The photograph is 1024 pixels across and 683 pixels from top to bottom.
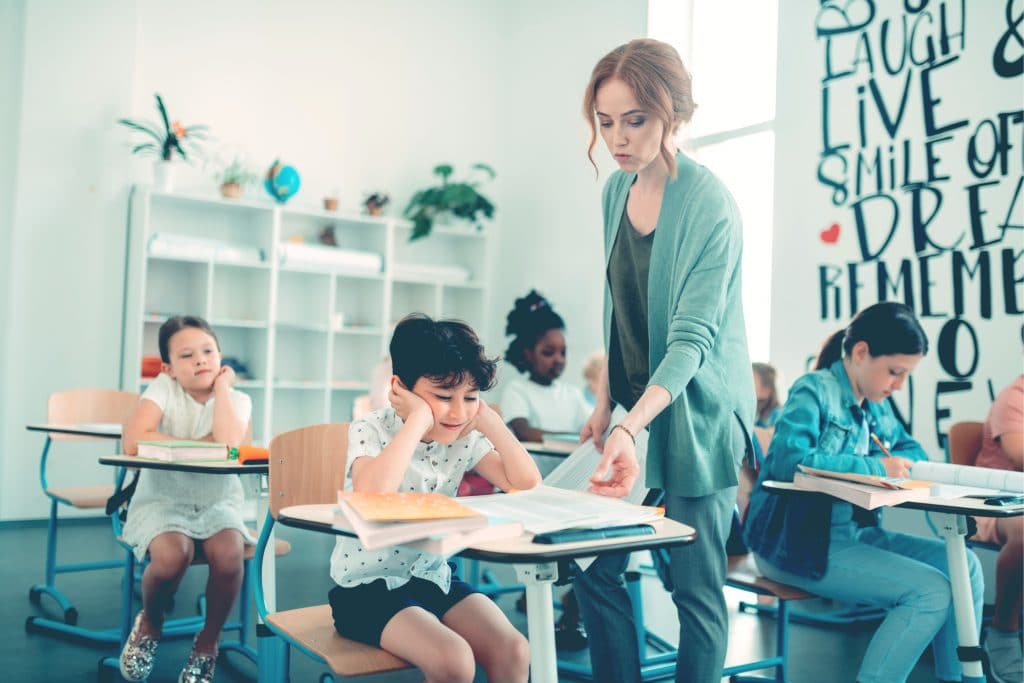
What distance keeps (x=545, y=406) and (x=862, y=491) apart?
2.22m

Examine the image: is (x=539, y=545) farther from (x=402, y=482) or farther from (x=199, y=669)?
Result: (x=199, y=669)

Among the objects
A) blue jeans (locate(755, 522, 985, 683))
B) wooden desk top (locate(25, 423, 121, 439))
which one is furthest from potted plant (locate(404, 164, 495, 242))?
blue jeans (locate(755, 522, 985, 683))

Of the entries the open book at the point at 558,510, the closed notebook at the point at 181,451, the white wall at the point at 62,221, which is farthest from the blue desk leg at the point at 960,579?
the white wall at the point at 62,221

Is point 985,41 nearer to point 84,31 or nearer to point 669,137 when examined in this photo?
point 669,137

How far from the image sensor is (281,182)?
18.5 ft

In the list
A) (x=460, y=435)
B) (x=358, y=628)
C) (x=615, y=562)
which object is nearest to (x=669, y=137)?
(x=460, y=435)

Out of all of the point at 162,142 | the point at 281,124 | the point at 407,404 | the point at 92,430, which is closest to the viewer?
the point at 407,404

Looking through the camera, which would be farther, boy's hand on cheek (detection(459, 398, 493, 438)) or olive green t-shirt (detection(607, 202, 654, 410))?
olive green t-shirt (detection(607, 202, 654, 410))

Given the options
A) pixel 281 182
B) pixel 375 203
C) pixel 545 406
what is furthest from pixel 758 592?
pixel 375 203

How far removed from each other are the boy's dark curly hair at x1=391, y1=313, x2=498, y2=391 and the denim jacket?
0.84m

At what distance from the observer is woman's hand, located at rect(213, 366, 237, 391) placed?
283 cm

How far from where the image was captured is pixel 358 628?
5.48 ft

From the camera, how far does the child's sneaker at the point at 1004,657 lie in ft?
9.16

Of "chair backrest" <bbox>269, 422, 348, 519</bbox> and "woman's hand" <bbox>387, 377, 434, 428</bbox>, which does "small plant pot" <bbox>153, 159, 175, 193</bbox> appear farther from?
"woman's hand" <bbox>387, 377, 434, 428</bbox>
